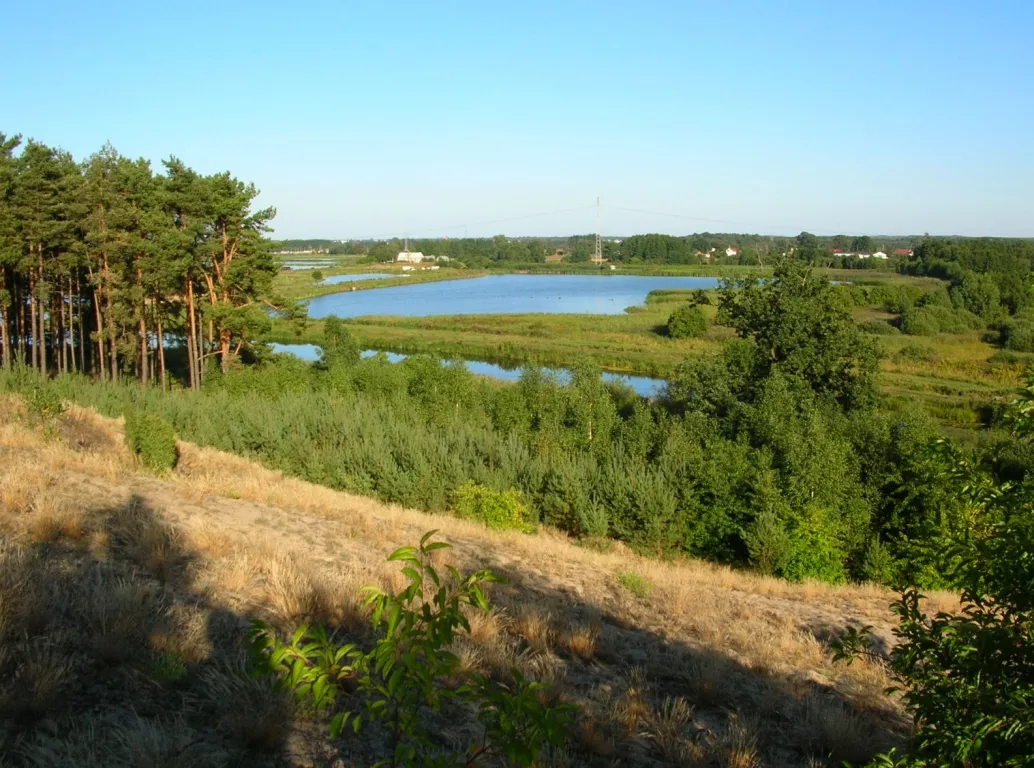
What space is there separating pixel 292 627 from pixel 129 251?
99.8 feet

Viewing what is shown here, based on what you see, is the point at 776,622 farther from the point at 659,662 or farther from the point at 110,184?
the point at 110,184

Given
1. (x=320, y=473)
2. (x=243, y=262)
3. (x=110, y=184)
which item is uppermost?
(x=110, y=184)

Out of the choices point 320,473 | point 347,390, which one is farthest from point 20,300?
point 320,473

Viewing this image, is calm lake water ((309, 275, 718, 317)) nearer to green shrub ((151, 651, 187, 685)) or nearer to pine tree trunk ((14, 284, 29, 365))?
pine tree trunk ((14, 284, 29, 365))

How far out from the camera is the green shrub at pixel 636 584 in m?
10.2

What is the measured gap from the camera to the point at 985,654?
3.75m

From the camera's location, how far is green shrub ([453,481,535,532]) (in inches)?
711

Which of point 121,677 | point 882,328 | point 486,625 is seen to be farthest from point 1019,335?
point 121,677

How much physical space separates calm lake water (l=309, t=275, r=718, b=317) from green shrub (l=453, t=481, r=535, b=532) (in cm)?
5315

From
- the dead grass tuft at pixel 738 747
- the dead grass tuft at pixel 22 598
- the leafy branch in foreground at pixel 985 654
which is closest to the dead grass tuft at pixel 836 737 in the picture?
the dead grass tuft at pixel 738 747

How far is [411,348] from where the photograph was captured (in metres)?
58.7

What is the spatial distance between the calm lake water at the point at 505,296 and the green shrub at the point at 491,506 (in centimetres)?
5315

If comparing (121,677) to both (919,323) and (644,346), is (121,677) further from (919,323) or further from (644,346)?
(919,323)

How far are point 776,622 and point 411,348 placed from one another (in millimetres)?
50403
